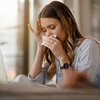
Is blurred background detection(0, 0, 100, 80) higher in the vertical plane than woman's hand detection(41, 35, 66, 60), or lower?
lower

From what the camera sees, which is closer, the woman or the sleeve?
the woman

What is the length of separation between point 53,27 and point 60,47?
0.12 metres

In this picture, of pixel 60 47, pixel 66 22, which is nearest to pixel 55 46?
pixel 60 47

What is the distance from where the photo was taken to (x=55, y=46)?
1.40 meters

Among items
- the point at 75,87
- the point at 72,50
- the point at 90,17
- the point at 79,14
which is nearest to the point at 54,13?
the point at 72,50

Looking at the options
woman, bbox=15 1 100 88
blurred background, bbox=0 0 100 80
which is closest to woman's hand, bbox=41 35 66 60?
woman, bbox=15 1 100 88

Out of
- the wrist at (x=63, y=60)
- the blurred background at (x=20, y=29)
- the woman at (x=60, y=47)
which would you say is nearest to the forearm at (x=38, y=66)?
the woman at (x=60, y=47)

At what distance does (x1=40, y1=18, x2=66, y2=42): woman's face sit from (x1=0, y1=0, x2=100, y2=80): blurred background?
1.62 metres

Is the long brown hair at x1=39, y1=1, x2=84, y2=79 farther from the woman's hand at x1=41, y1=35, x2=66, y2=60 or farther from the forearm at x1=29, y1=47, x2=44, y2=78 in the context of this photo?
the forearm at x1=29, y1=47, x2=44, y2=78

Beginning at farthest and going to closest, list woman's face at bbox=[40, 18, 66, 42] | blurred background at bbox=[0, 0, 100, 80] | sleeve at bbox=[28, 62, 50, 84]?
blurred background at bbox=[0, 0, 100, 80], sleeve at bbox=[28, 62, 50, 84], woman's face at bbox=[40, 18, 66, 42]

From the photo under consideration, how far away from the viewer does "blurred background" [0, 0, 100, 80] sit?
3068 millimetres

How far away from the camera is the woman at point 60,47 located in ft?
4.35

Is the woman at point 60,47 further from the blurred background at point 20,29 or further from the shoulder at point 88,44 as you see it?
the blurred background at point 20,29

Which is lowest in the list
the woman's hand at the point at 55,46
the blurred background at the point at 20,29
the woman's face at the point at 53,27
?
the blurred background at the point at 20,29
